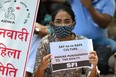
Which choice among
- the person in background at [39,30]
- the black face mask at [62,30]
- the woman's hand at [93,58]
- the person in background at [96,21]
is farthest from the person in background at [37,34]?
the woman's hand at [93,58]

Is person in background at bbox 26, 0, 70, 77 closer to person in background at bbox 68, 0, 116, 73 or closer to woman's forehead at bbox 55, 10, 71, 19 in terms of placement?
woman's forehead at bbox 55, 10, 71, 19

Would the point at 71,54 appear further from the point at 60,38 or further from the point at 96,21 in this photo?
the point at 96,21

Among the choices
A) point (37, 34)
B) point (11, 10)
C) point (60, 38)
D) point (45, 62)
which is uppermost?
point (11, 10)

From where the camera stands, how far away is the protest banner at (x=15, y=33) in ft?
14.6

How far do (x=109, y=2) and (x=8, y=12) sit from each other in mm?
2219

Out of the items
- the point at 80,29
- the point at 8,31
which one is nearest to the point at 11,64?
the point at 8,31

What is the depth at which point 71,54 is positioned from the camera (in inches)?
185

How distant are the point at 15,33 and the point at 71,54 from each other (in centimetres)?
65

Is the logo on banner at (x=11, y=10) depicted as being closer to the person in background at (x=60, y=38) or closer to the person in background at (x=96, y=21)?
the person in background at (x=60, y=38)

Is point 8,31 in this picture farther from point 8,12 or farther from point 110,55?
point 110,55

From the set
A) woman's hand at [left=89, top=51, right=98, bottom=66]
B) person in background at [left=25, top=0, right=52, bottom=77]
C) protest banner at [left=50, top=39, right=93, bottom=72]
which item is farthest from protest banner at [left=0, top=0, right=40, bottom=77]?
person in background at [left=25, top=0, right=52, bottom=77]

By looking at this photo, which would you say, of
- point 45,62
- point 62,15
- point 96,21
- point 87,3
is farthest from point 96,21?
point 45,62

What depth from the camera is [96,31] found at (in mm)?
6258

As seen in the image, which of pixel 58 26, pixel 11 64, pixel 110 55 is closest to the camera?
pixel 11 64
